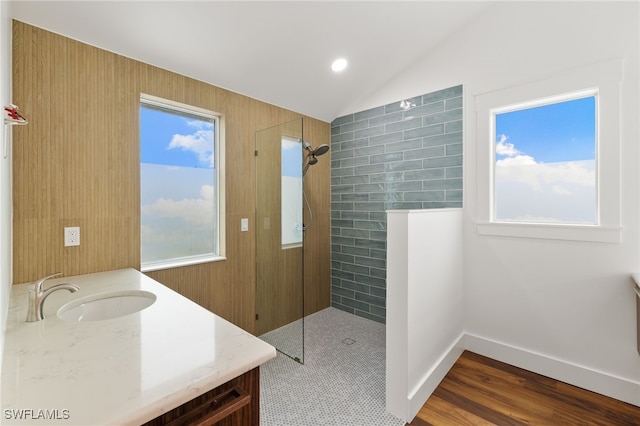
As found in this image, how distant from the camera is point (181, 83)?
219 cm

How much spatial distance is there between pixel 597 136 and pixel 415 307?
1.75m

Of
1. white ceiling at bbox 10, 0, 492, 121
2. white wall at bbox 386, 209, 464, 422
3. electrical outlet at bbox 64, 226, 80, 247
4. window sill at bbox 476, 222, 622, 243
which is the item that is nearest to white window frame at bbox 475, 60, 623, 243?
window sill at bbox 476, 222, 622, 243

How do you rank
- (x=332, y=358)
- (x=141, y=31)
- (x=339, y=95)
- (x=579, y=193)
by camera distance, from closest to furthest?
1. (x=141, y=31)
2. (x=579, y=193)
3. (x=332, y=358)
4. (x=339, y=95)

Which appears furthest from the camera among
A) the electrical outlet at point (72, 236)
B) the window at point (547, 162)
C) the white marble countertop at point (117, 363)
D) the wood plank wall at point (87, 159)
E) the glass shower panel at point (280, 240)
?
the glass shower panel at point (280, 240)

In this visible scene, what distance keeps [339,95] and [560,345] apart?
2906 mm

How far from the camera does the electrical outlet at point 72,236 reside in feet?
5.52

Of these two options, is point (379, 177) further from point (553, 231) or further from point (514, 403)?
point (514, 403)

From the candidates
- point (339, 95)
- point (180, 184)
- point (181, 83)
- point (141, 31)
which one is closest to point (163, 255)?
point (180, 184)

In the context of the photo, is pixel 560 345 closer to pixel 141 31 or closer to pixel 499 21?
pixel 499 21

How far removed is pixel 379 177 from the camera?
3.09 m

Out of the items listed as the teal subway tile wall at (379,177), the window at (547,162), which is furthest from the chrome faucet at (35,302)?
the window at (547,162)

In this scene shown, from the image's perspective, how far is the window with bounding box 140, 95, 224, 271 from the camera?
2111 millimetres

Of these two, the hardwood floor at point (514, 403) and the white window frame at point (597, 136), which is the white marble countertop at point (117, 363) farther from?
the white window frame at point (597, 136)

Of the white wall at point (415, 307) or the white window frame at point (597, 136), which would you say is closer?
the white wall at point (415, 307)
